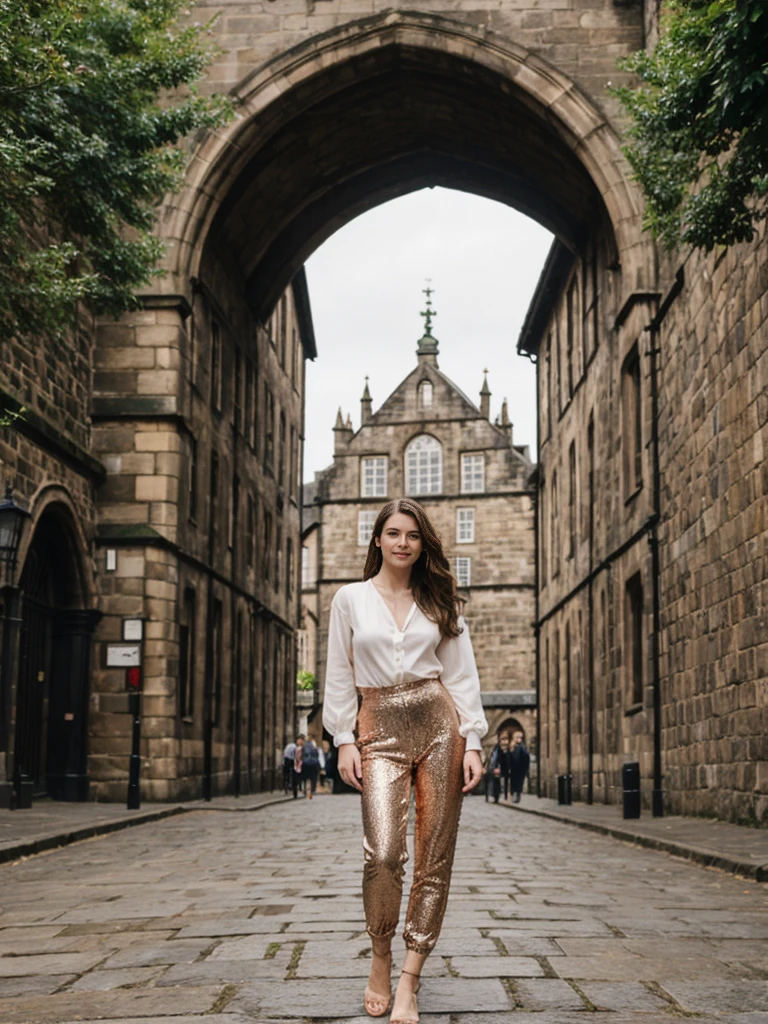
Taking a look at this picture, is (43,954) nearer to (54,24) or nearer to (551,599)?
(54,24)

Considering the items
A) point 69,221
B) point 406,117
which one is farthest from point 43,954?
point 406,117

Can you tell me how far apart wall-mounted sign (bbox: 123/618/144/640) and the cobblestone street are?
33.4 ft

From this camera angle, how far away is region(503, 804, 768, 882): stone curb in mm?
9235

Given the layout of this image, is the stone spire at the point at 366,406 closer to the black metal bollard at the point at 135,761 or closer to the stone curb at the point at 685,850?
the black metal bollard at the point at 135,761

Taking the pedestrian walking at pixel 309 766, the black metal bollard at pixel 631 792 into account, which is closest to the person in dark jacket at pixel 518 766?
the pedestrian walking at pixel 309 766

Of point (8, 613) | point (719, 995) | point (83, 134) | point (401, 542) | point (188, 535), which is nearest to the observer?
point (401, 542)

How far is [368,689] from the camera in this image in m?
4.57

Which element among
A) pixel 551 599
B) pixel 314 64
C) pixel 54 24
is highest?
pixel 314 64

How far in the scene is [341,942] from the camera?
20.0 ft

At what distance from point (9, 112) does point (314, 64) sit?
13180 millimetres

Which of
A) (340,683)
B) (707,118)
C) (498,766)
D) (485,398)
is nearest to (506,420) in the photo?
(485,398)

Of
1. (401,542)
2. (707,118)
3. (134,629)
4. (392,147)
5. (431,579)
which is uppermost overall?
(392,147)

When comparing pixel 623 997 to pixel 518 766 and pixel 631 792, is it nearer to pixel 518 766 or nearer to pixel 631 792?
pixel 631 792

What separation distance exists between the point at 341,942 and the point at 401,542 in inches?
90.8
